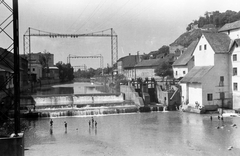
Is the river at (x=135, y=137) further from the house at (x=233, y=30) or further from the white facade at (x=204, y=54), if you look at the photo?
the house at (x=233, y=30)

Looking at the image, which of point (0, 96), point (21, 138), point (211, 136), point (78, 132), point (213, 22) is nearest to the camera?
point (21, 138)

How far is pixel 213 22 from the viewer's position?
141 metres

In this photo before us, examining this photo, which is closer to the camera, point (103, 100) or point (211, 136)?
point (211, 136)

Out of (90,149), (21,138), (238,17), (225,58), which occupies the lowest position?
(90,149)

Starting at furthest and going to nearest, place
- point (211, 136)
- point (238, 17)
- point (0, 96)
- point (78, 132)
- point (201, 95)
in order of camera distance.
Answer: point (238, 17) → point (201, 95) → point (0, 96) → point (78, 132) → point (211, 136)

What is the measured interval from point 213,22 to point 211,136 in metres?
127

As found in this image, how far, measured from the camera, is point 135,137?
24.2m

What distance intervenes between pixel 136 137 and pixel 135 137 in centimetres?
8

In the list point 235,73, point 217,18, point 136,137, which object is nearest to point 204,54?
point 235,73

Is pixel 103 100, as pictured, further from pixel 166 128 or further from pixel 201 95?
pixel 166 128

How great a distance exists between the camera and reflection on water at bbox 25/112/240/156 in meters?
20.1

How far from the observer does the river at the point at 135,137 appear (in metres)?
20.0

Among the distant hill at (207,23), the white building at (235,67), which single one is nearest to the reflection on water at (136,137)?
the white building at (235,67)

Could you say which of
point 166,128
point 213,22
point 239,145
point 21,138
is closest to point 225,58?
point 166,128
